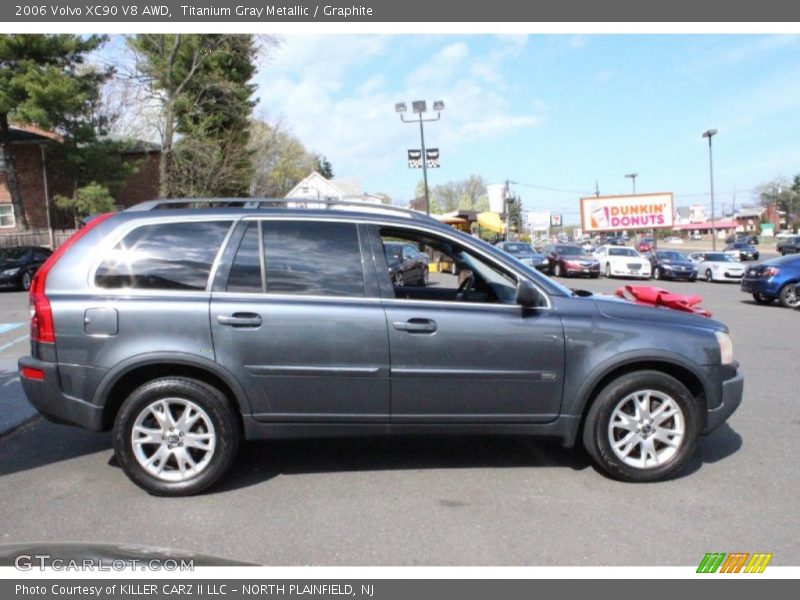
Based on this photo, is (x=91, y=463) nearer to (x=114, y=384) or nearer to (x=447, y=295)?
(x=114, y=384)

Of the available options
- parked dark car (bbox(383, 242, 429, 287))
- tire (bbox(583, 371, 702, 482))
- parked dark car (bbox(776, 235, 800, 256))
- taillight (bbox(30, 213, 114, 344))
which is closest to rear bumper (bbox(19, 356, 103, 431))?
taillight (bbox(30, 213, 114, 344))

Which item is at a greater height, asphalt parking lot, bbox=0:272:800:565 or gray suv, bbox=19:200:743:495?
gray suv, bbox=19:200:743:495

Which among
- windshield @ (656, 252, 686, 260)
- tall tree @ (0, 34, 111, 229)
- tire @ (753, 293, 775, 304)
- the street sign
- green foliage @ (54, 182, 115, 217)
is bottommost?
tire @ (753, 293, 775, 304)

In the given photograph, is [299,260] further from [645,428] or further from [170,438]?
[645,428]

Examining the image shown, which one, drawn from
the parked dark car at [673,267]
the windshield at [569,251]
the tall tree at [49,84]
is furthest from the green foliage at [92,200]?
the parked dark car at [673,267]

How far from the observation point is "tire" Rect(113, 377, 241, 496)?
4.09 metres

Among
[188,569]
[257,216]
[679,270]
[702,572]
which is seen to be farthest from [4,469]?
[679,270]

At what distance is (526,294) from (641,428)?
1222 millimetres

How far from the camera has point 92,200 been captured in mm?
28047

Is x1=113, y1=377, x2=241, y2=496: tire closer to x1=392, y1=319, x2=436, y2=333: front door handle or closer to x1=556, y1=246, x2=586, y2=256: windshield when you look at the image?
x1=392, y1=319, x2=436, y2=333: front door handle

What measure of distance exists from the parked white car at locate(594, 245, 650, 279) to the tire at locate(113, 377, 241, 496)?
27757mm

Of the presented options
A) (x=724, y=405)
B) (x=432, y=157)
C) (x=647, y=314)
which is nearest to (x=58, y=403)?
(x=647, y=314)

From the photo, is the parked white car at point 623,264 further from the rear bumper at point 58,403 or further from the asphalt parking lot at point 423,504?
the rear bumper at point 58,403

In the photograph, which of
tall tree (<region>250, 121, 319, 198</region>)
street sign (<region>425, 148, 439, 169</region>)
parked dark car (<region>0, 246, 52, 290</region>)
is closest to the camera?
parked dark car (<region>0, 246, 52, 290</region>)
